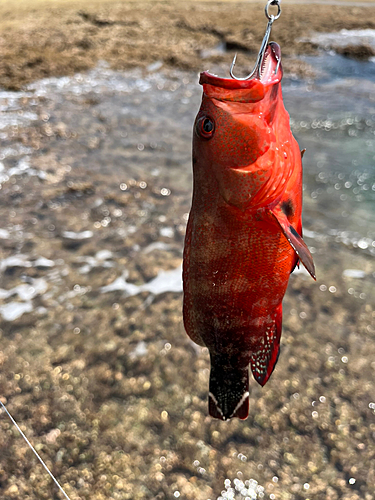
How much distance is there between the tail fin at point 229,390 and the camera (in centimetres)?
163

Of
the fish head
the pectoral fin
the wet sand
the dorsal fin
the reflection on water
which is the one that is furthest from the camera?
the wet sand

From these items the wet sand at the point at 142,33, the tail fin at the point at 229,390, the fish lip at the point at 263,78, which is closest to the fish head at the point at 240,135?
the fish lip at the point at 263,78

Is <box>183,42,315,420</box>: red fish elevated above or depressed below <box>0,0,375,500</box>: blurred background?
above

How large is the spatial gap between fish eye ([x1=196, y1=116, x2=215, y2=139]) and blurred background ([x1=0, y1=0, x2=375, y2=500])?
8.22 ft

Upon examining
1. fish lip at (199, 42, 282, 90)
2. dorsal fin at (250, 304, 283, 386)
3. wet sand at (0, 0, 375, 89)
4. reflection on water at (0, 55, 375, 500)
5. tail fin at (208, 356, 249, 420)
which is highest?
fish lip at (199, 42, 282, 90)

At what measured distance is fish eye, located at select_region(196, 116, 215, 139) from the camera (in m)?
1.36

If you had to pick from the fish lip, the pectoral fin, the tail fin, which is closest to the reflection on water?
the tail fin

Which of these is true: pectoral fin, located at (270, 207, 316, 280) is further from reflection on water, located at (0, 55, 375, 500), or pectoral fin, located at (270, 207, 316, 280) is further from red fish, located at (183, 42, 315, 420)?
reflection on water, located at (0, 55, 375, 500)

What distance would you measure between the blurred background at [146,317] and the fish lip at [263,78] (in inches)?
105

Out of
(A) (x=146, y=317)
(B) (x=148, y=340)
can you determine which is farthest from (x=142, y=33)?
(B) (x=148, y=340)

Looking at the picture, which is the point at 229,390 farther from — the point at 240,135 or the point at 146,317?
the point at 146,317

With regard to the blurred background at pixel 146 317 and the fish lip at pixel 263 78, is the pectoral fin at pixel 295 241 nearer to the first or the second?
the fish lip at pixel 263 78

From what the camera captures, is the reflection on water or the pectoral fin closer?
the pectoral fin

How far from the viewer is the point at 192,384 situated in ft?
11.6
